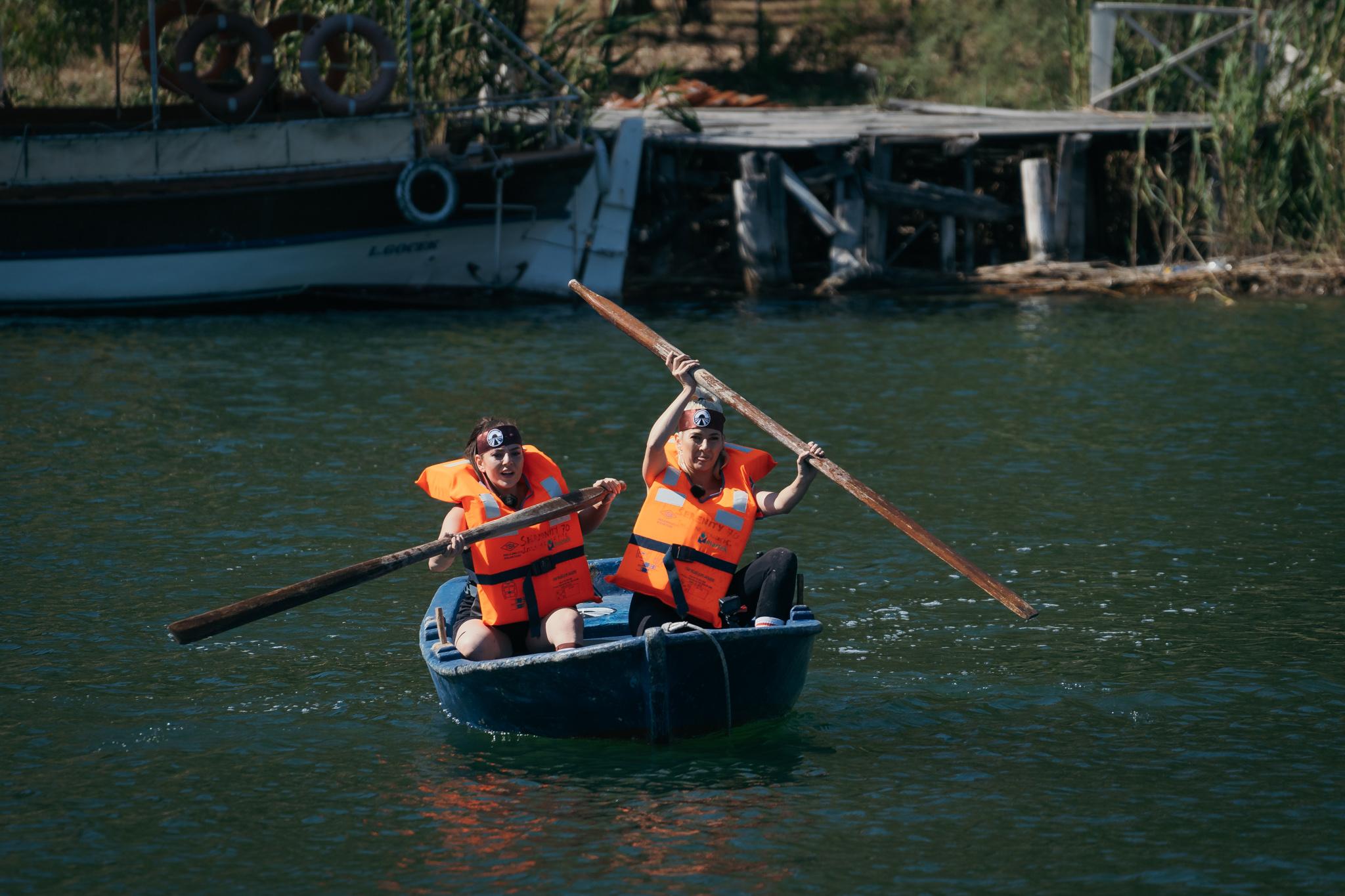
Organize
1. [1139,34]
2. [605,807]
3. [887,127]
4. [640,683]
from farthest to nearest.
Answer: [1139,34] → [887,127] → [640,683] → [605,807]

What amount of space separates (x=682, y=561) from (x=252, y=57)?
43.9 feet

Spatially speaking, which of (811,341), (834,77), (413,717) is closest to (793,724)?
(413,717)

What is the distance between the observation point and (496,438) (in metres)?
7.39

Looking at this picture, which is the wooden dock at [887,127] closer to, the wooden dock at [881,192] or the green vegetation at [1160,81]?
the wooden dock at [881,192]

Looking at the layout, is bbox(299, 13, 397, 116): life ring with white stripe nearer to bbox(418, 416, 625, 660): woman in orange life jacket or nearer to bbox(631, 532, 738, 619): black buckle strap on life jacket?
bbox(418, 416, 625, 660): woman in orange life jacket

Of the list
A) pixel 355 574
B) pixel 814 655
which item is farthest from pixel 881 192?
pixel 355 574

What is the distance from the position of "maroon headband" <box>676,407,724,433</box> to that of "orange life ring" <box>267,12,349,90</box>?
13.2 metres

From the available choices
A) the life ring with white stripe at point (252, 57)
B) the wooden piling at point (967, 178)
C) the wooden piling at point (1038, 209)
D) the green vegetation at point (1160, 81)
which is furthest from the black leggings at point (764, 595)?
the wooden piling at point (1038, 209)

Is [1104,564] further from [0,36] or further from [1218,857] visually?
[0,36]

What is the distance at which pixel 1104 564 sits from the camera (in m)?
9.85

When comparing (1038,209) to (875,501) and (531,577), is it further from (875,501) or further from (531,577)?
(531,577)

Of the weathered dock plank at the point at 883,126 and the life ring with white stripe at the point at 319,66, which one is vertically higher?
the life ring with white stripe at the point at 319,66

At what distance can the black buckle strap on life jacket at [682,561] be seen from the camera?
7316 mm

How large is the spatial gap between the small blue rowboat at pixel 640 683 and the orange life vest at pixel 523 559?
0.31 m
